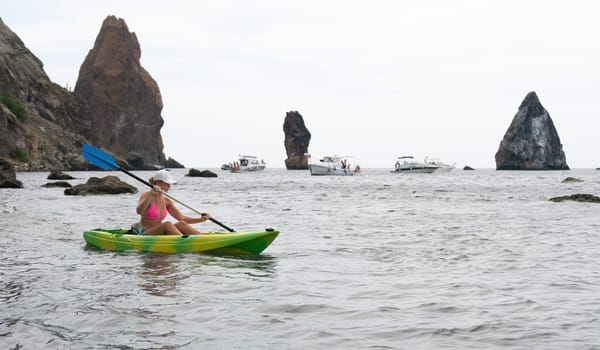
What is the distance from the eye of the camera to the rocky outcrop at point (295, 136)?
169 m

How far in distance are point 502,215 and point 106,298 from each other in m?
19.1

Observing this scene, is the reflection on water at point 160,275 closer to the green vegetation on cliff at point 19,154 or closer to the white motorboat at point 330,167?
the green vegetation on cliff at point 19,154

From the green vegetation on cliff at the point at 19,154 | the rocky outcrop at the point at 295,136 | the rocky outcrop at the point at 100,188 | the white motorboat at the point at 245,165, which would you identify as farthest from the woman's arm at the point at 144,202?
the rocky outcrop at the point at 295,136

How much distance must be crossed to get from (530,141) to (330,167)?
254 ft

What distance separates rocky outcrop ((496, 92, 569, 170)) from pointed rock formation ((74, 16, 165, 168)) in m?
92.0

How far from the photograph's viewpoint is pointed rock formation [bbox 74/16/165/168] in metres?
183

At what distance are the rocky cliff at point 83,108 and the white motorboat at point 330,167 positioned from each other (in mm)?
34529

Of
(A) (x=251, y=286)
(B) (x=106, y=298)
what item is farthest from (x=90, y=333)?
(A) (x=251, y=286)

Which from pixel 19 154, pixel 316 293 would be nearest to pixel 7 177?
pixel 316 293

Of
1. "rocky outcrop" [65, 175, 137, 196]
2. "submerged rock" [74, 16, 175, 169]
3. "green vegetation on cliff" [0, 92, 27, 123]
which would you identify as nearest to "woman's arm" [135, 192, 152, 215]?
"rocky outcrop" [65, 175, 137, 196]

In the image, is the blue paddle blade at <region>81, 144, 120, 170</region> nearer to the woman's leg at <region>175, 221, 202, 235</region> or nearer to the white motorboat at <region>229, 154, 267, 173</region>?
the woman's leg at <region>175, 221, 202, 235</region>

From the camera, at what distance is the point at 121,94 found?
186m

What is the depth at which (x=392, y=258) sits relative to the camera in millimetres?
13250

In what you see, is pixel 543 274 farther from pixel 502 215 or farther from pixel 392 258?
pixel 502 215
